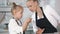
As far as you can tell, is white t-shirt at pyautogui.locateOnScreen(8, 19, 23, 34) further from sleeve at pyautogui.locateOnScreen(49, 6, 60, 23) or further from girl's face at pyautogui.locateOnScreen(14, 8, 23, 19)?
sleeve at pyautogui.locateOnScreen(49, 6, 60, 23)

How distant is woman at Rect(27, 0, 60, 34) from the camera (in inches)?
39.6

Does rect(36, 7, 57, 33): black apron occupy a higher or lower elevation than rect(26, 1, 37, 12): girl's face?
lower

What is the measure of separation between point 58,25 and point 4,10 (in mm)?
424

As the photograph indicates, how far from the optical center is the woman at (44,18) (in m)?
1.01

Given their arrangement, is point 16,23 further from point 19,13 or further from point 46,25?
point 46,25

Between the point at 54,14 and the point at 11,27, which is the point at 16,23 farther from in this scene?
the point at 54,14

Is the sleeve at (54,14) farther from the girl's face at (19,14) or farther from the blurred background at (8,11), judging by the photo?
the girl's face at (19,14)

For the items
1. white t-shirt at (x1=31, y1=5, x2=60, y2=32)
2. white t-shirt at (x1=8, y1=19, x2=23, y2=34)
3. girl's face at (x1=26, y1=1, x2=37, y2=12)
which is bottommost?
white t-shirt at (x1=8, y1=19, x2=23, y2=34)

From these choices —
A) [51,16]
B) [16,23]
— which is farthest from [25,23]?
[51,16]

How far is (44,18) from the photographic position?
101cm

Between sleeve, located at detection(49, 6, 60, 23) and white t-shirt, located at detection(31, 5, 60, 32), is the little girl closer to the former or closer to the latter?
white t-shirt, located at detection(31, 5, 60, 32)

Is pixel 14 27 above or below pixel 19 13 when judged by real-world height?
below

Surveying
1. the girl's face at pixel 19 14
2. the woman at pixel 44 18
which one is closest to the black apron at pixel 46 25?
the woman at pixel 44 18

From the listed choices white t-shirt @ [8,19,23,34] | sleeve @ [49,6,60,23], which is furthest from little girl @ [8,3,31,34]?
sleeve @ [49,6,60,23]
